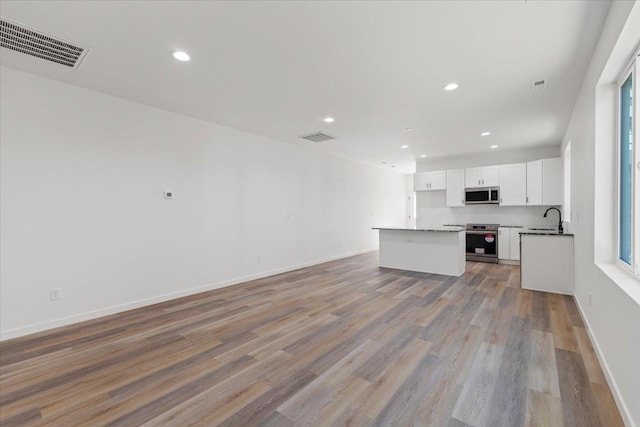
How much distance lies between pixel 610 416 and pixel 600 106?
7.93ft

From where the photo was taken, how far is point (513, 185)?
662 centimetres

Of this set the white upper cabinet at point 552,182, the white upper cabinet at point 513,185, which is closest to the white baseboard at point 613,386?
the white upper cabinet at point 552,182

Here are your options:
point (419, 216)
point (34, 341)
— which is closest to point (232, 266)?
point (34, 341)

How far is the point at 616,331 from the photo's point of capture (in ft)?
6.11

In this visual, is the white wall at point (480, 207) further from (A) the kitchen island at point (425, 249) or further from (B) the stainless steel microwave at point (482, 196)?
(A) the kitchen island at point (425, 249)

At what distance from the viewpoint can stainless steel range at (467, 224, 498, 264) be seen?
263 inches

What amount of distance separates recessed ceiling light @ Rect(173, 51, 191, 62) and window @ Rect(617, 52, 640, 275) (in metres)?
3.56

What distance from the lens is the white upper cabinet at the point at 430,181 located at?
25.3ft

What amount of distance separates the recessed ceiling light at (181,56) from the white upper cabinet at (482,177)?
6.84 meters

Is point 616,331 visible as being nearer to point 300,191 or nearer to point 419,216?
point 300,191

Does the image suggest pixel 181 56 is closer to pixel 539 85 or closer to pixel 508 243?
pixel 539 85

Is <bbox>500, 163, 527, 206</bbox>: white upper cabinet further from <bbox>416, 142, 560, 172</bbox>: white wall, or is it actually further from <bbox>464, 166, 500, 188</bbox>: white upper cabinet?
<bbox>416, 142, 560, 172</bbox>: white wall

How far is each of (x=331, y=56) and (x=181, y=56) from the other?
145cm

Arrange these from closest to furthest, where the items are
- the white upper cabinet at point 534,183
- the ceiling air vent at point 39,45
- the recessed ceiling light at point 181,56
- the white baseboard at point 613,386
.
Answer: the white baseboard at point 613,386 < the ceiling air vent at point 39,45 < the recessed ceiling light at point 181,56 < the white upper cabinet at point 534,183
